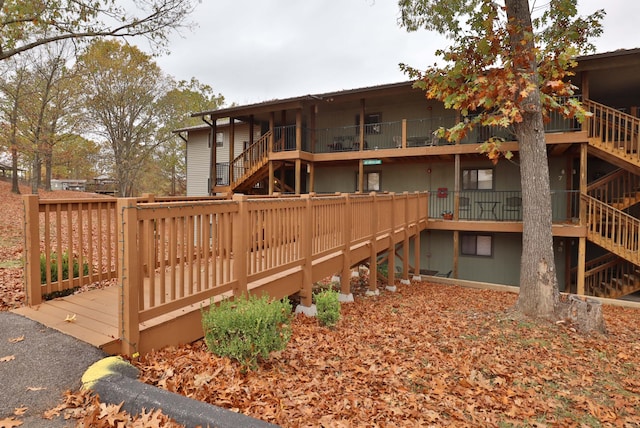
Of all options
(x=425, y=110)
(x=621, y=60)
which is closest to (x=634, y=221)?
(x=621, y=60)

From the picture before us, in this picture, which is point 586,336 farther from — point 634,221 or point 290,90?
point 290,90

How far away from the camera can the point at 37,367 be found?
9.29 feet

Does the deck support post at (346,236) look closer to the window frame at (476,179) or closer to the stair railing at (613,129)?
the stair railing at (613,129)

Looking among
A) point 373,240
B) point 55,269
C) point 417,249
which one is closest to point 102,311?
point 55,269

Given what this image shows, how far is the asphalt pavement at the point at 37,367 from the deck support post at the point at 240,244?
1.57 metres

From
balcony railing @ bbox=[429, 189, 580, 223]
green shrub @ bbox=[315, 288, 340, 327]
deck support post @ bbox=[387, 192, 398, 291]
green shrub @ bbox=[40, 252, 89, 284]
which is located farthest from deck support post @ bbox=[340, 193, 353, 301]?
balcony railing @ bbox=[429, 189, 580, 223]

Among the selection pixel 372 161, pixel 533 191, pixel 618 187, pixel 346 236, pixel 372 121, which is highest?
pixel 372 121

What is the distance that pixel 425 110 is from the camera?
15.7m

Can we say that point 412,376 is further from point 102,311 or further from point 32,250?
point 32,250

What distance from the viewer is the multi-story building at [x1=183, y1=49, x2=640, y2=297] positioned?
37.0 feet

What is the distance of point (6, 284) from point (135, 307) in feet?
13.8

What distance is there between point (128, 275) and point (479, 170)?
15.1 meters

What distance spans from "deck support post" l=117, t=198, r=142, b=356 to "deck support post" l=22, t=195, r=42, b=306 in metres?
1.82

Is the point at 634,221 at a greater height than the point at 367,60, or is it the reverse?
the point at 367,60
